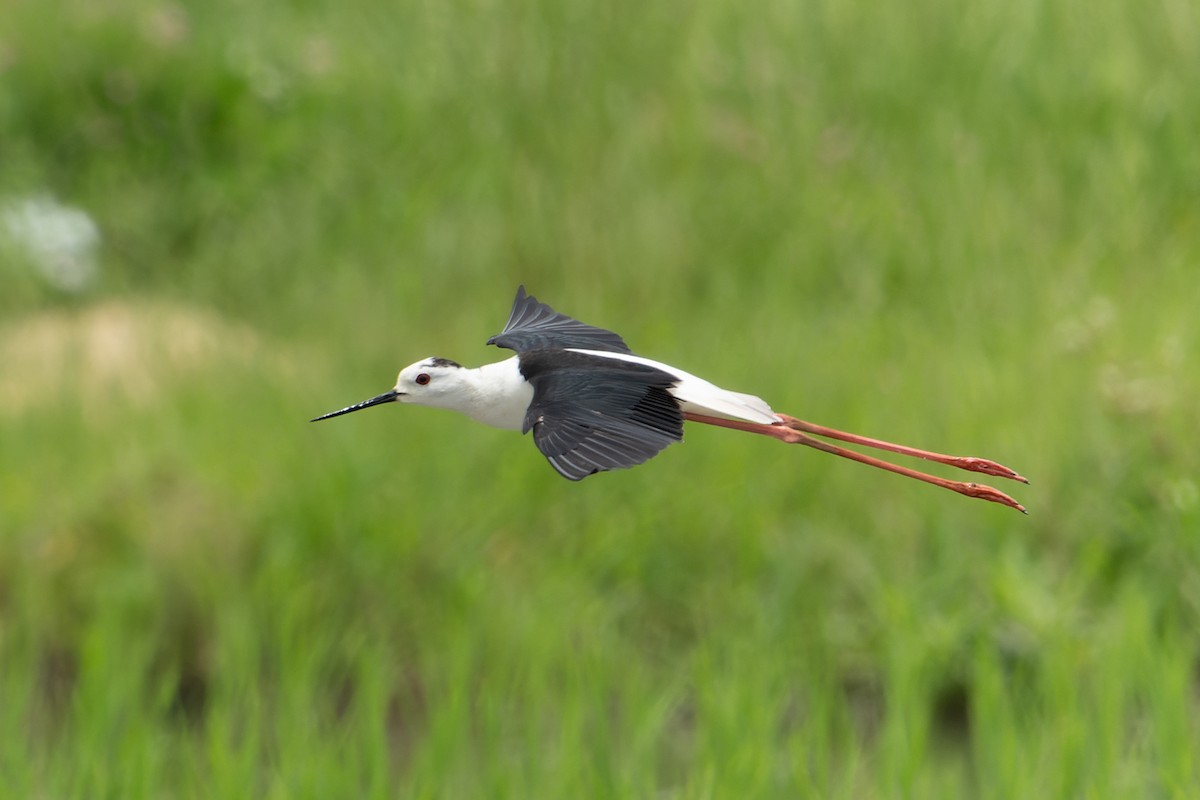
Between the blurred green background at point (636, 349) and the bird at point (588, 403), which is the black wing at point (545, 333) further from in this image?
the blurred green background at point (636, 349)

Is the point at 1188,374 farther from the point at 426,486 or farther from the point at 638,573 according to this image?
the point at 426,486

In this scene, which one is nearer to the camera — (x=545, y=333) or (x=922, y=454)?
(x=922, y=454)

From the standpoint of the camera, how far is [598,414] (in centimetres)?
108

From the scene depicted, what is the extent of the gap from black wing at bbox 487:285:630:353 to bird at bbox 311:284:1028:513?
112 mm

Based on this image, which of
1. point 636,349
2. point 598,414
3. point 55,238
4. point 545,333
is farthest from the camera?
point 55,238

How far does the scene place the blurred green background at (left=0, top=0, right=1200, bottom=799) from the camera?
3049 mm

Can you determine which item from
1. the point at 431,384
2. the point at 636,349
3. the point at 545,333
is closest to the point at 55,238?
the point at 636,349

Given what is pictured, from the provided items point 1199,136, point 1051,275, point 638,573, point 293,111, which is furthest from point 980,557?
point 293,111

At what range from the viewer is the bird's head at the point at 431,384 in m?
1.12

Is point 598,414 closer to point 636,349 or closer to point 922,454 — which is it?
point 922,454

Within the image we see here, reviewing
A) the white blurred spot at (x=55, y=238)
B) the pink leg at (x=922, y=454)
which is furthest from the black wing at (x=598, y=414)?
the white blurred spot at (x=55, y=238)

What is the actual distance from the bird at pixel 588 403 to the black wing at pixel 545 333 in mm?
112

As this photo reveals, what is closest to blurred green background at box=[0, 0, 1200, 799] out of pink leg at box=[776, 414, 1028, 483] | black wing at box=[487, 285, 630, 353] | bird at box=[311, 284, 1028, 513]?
black wing at box=[487, 285, 630, 353]

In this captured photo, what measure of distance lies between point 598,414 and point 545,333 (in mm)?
372
